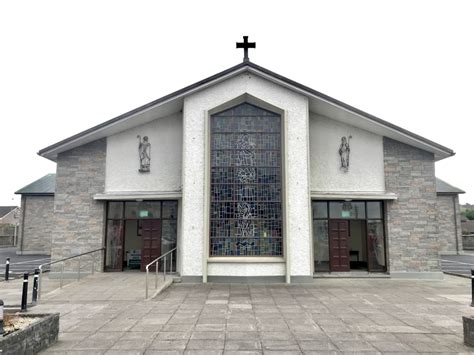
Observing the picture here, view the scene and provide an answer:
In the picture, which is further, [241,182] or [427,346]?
[241,182]

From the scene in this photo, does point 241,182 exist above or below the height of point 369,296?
above

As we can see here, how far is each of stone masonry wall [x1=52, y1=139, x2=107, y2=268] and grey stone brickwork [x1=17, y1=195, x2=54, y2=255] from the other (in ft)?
42.7

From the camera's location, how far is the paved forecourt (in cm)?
583

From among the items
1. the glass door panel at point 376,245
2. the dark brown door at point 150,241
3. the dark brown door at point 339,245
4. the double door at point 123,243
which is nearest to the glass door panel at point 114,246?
the double door at point 123,243

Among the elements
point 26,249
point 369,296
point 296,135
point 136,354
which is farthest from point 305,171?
point 26,249

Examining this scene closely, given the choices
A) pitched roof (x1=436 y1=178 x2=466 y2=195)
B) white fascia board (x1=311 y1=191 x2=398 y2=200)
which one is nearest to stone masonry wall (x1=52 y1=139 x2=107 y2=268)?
white fascia board (x1=311 y1=191 x2=398 y2=200)

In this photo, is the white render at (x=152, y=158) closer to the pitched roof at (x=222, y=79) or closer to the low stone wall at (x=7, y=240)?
the pitched roof at (x=222, y=79)

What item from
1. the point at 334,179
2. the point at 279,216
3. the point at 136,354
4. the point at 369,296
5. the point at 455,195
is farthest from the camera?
the point at 455,195

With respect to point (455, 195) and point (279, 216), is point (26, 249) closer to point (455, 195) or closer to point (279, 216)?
point (279, 216)

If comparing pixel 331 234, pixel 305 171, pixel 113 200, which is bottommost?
pixel 331 234

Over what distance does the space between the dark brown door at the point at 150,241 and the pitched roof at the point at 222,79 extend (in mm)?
3765

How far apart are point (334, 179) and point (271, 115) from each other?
3427 mm

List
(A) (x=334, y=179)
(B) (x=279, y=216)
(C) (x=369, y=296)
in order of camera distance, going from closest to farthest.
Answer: (C) (x=369, y=296) < (B) (x=279, y=216) < (A) (x=334, y=179)

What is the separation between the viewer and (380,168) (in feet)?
45.0
